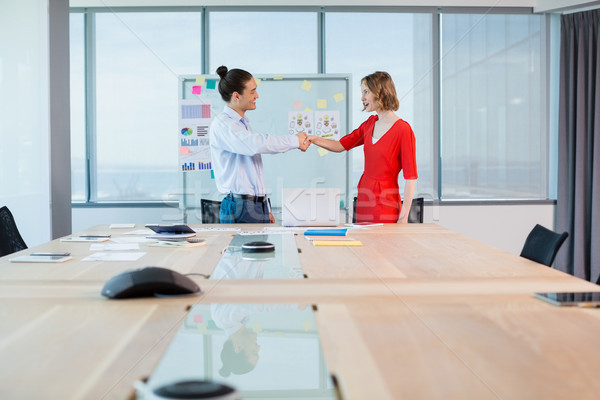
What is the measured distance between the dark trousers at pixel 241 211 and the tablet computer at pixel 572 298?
6.81 feet

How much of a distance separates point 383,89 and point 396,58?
2.00 metres

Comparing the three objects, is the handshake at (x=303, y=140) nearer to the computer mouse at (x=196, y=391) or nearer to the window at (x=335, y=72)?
the window at (x=335, y=72)

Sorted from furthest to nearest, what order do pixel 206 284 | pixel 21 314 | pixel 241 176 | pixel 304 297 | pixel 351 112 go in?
1. pixel 351 112
2. pixel 241 176
3. pixel 206 284
4. pixel 304 297
5. pixel 21 314

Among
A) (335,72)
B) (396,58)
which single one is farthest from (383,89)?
(396,58)

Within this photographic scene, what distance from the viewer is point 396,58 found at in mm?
5133

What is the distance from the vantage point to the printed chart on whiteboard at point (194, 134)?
192 inches

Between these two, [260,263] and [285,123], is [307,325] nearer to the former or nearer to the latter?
[260,263]

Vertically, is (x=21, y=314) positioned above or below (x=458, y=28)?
below

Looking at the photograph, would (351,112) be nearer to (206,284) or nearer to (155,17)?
→ (155,17)

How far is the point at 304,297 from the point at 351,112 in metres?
3.68

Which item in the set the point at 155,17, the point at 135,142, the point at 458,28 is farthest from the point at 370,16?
the point at 135,142

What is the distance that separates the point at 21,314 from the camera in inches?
48.8

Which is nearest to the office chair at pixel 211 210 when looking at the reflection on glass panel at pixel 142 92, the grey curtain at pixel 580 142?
the reflection on glass panel at pixel 142 92

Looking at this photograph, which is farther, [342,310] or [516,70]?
[516,70]
